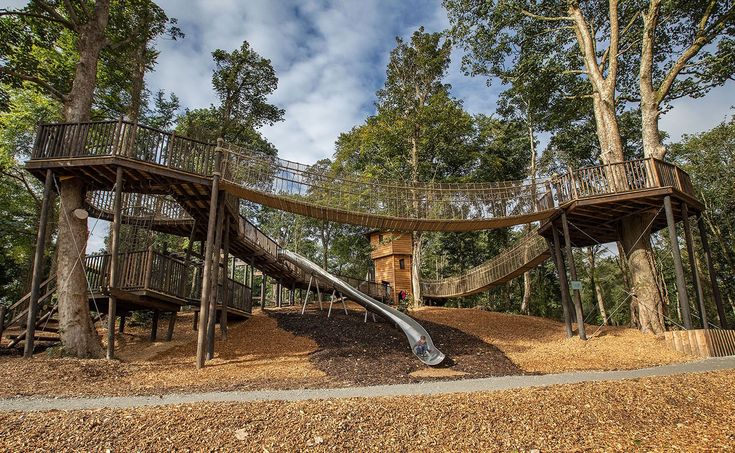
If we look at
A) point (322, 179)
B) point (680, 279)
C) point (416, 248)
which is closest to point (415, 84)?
point (416, 248)

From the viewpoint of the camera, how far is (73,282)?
10055 mm

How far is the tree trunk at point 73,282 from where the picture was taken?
31.7ft

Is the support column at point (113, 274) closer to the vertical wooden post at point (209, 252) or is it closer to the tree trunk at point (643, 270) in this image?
the vertical wooden post at point (209, 252)

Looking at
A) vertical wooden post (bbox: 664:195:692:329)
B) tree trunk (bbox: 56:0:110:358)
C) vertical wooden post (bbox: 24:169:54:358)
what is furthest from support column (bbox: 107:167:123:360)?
vertical wooden post (bbox: 664:195:692:329)

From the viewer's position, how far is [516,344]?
1320 centimetres

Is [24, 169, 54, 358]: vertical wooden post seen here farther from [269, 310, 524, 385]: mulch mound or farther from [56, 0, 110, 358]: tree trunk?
[269, 310, 524, 385]: mulch mound

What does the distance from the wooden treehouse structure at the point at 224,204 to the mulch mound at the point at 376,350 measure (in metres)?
2.76

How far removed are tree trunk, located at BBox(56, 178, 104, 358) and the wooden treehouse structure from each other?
17.4 inches

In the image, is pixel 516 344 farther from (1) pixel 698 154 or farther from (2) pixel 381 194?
(1) pixel 698 154

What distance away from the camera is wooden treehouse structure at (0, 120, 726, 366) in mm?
9992

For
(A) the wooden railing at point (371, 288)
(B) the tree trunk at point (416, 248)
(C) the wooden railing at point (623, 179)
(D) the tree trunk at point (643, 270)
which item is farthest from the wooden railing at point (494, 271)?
(C) the wooden railing at point (623, 179)

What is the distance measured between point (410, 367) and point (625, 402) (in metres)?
4.66

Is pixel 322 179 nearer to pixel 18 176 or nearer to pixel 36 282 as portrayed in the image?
pixel 36 282

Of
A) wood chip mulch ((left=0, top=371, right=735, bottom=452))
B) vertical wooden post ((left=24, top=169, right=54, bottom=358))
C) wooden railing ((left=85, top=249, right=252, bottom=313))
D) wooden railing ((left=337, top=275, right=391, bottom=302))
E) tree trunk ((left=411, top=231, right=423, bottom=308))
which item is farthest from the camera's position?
wooden railing ((left=337, top=275, right=391, bottom=302))
